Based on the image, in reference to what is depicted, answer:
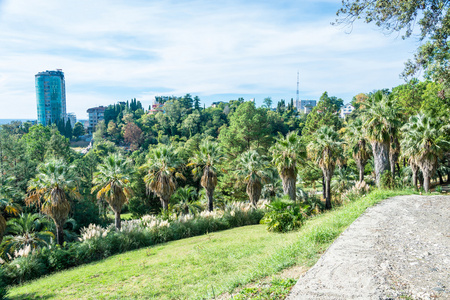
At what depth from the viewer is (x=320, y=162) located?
79.6ft

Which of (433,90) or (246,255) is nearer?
(246,255)

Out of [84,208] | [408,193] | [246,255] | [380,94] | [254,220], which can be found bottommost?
[84,208]

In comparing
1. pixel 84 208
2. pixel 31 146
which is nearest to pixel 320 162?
pixel 84 208

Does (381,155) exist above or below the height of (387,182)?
above

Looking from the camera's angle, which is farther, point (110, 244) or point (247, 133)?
point (247, 133)

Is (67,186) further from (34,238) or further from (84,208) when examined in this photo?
(84,208)

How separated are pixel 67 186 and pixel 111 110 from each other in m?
109

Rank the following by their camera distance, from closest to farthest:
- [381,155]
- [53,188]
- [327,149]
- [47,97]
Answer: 1. [53,188]
2. [381,155]
3. [327,149]
4. [47,97]

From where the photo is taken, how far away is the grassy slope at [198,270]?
639 cm

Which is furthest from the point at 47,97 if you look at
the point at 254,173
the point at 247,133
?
the point at 254,173

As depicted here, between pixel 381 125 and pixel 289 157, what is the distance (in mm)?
6093

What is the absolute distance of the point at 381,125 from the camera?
63.0ft

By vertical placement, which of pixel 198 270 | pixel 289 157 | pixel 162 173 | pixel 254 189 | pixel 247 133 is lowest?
pixel 254 189

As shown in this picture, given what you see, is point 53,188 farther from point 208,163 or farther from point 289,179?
point 289,179
